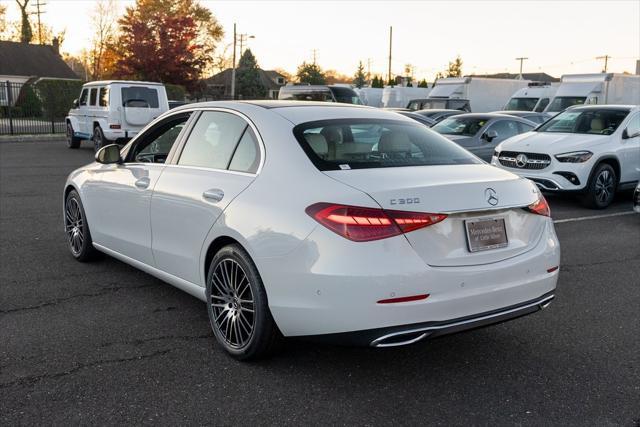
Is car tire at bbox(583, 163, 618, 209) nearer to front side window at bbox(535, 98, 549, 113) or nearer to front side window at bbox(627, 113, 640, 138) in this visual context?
front side window at bbox(627, 113, 640, 138)

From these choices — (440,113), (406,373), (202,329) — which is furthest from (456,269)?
(440,113)

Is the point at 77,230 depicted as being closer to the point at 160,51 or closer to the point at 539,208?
the point at 539,208

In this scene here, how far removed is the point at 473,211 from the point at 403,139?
104cm

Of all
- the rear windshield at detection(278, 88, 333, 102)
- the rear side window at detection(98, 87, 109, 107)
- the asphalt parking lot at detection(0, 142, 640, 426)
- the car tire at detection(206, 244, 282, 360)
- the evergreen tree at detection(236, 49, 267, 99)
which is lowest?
the asphalt parking lot at detection(0, 142, 640, 426)

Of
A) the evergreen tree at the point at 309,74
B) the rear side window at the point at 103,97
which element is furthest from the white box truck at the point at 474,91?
the evergreen tree at the point at 309,74

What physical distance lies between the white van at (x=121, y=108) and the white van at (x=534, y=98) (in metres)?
14.9

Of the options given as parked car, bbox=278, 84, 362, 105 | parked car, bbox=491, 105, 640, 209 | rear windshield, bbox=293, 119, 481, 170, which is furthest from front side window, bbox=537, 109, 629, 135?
parked car, bbox=278, 84, 362, 105

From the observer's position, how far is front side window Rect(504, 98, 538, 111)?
26.0 m

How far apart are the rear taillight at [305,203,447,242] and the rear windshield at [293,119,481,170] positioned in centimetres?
45

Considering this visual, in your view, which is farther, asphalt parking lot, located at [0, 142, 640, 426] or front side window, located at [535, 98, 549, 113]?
front side window, located at [535, 98, 549, 113]

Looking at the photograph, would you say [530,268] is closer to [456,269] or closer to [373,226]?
[456,269]

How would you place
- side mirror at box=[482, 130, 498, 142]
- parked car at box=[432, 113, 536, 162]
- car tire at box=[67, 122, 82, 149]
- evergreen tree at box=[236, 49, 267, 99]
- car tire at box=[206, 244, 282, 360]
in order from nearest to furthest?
car tire at box=[206, 244, 282, 360], side mirror at box=[482, 130, 498, 142], parked car at box=[432, 113, 536, 162], car tire at box=[67, 122, 82, 149], evergreen tree at box=[236, 49, 267, 99]

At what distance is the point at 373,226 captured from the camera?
3.20 m

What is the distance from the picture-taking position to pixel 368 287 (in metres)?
3.17
